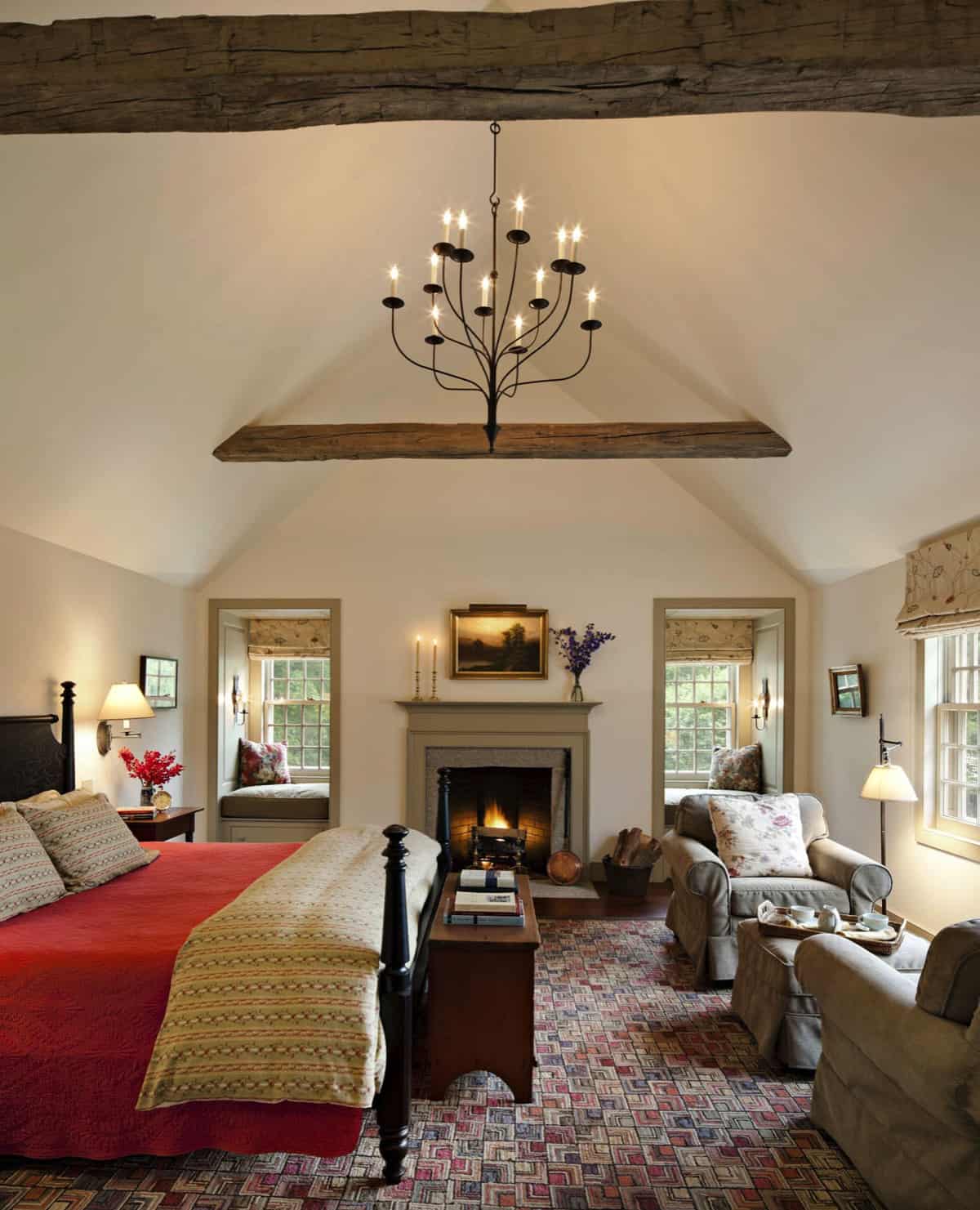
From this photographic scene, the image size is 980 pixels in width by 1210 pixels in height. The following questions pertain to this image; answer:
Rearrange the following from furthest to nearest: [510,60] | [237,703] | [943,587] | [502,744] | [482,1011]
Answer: [237,703] → [502,744] → [943,587] → [482,1011] → [510,60]

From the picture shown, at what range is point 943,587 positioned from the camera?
473 cm

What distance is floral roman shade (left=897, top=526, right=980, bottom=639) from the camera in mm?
4422

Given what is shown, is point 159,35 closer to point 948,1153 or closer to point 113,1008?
point 113,1008

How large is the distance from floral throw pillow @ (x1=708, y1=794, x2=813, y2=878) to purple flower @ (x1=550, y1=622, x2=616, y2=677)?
204 centimetres

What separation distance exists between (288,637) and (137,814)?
3058mm

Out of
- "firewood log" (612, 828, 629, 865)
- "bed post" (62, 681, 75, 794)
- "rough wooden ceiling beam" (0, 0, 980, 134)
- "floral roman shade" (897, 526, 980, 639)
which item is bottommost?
"firewood log" (612, 828, 629, 865)

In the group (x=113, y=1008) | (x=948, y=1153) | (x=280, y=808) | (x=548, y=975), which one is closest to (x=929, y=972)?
(x=948, y=1153)

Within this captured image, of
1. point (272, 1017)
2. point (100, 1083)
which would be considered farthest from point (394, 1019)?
point (100, 1083)

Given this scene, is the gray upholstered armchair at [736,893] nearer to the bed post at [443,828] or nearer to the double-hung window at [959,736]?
the double-hung window at [959,736]

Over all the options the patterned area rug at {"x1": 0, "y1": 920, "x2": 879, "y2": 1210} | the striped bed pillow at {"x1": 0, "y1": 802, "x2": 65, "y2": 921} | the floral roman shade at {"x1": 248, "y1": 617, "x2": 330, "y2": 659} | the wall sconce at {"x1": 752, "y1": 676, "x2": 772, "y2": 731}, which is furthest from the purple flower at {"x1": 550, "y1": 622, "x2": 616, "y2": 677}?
the striped bed pillow at {"x1": 0, "y1": 802, "x2": 65, "y2": 921}

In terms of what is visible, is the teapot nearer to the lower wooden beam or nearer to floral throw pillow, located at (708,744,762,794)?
the lower wooden beam

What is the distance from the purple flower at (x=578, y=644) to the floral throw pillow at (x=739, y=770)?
168 centimetres

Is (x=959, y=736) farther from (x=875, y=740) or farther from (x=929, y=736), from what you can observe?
(x=875, y=740)

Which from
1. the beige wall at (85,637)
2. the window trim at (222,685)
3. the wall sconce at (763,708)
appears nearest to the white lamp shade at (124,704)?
the beige wall at (85,637)
